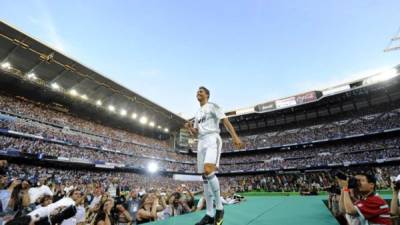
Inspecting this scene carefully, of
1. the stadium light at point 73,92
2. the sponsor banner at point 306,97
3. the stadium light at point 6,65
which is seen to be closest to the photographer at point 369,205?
the stadium light at point 6,65

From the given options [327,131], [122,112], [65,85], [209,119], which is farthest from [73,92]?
[327,131]

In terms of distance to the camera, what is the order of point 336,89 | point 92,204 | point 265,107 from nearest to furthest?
point 92,204, point 336,89, point 265,107

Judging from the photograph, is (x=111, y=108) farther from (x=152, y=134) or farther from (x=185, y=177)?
(x=185, y=177)

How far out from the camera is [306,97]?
38.1 metres

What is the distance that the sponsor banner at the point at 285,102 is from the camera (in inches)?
1543

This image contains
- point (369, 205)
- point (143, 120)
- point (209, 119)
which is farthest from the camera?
point (143, 120)

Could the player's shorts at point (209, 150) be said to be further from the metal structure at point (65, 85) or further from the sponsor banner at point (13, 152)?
the sponsor banner at point (13, 152)

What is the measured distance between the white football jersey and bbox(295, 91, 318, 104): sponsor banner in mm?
37919

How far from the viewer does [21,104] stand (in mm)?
25781

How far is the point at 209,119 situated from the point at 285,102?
3930cm

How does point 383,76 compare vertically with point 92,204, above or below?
above

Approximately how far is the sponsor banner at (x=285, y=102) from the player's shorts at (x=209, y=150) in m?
38.8

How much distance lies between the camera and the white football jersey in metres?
3.75

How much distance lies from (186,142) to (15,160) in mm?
30353
